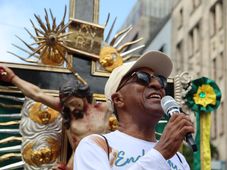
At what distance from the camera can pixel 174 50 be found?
27938 millimetres

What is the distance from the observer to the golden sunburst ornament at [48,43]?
4535 mm

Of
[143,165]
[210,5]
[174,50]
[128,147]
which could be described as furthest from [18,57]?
[174,50]

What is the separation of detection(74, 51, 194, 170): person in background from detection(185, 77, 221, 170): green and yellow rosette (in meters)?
1.72

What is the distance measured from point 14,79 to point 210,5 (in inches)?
807

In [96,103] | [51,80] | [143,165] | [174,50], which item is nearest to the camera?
[143,165]

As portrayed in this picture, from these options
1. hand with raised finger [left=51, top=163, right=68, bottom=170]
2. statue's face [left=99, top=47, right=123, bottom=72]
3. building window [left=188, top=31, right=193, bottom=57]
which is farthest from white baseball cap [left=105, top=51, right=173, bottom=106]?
building window [left=188, top=31, right=193, bottom=57]

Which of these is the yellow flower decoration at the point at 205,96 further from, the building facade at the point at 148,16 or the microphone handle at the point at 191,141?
the building facade at the point at 148,16

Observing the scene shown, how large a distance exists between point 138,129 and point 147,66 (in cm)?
28

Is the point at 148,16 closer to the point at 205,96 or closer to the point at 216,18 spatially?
the point at 216,18

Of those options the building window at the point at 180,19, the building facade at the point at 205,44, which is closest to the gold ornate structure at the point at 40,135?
the building facade at the point at 205,44

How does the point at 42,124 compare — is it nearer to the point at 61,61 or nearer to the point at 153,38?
the point at 61,61

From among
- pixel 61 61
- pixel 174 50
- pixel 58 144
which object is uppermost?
pixel 174 50

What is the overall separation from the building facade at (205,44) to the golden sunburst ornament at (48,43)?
16.7 m

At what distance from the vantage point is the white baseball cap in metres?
2.66
